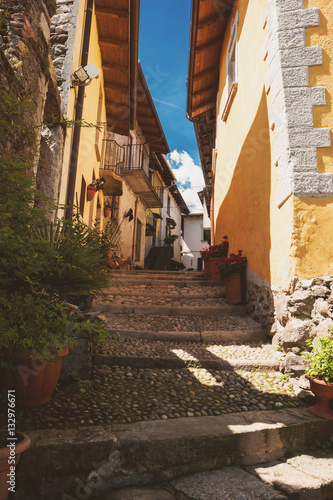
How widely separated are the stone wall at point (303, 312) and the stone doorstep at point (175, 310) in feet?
4.38

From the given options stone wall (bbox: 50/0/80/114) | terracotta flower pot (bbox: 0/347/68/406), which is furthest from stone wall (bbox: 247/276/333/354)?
stone wall (bbox: 50/0/80/114)

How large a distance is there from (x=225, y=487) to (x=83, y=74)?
5845 millimetres

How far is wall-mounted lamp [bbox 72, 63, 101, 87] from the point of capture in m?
5.47

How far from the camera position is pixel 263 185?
14.8 feet

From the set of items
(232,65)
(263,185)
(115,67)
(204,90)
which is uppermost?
(204,90)

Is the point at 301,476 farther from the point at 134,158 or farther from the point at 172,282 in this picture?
the point at 134,158

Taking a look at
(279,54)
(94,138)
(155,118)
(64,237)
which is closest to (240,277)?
(279,54)

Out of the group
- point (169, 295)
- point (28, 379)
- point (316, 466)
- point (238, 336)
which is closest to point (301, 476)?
point (316, 466)

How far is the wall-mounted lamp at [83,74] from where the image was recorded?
5.47 meters

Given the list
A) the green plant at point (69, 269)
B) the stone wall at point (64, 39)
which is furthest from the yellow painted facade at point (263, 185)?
the stone wall at point (64, 39)

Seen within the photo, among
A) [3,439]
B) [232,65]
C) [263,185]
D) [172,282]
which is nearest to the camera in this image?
[3,439]

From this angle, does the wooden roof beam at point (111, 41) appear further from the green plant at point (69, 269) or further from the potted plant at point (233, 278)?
the green plant at point (69, 269)

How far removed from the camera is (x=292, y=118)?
3658 mm

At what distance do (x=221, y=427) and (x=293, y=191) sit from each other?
2394 mm
